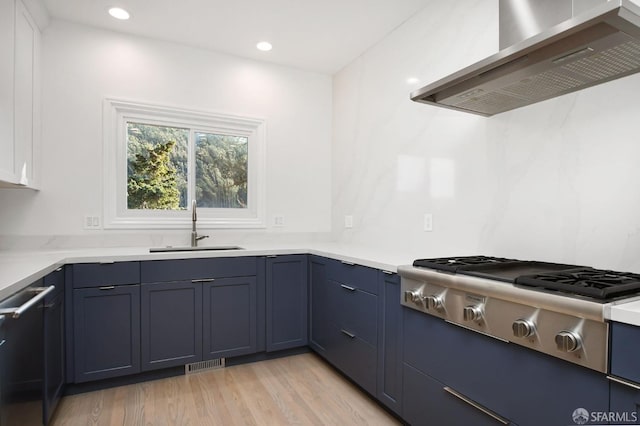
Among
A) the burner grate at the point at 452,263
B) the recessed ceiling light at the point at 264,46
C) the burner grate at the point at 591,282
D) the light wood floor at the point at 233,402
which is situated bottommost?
the light wood floor at the point at 233,402

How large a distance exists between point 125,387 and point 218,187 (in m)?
1.73

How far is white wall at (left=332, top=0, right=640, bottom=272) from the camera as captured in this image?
1.57 meters

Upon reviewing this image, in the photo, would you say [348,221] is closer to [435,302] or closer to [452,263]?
[452,263]

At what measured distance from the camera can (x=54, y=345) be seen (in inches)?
79.6

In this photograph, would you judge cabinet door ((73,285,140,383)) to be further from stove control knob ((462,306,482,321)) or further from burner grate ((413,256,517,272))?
stove control knob ((462,306,482,321))

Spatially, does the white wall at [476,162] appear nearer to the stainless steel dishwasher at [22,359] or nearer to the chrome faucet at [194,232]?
the chrome faucet at [194,232]

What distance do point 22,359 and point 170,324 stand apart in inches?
44.4

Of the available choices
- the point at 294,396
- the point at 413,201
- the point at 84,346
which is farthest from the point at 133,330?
the point at 413,201

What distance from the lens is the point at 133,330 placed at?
96.3 inches

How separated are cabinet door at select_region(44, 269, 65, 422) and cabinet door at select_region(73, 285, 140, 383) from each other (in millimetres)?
102

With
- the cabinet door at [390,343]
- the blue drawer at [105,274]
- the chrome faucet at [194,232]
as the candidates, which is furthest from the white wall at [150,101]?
the cabinet door at [390,343]

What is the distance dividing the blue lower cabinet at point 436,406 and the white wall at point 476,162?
81 cm

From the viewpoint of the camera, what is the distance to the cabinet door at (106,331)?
2318mm

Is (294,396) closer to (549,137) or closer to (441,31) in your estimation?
(549,137)
